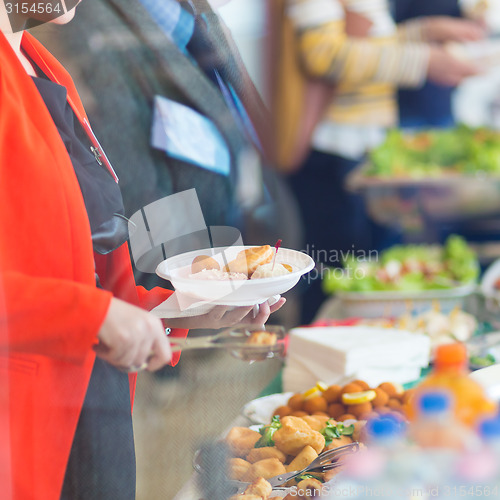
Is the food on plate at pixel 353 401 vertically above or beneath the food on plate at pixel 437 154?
above

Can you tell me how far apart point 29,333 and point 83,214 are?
0.31 feet

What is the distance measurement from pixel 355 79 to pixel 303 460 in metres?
2.09

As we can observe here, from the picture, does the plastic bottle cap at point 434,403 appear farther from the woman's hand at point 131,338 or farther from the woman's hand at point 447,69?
the woman's hand at point 447,69

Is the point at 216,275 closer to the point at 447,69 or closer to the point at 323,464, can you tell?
the point at 323,464

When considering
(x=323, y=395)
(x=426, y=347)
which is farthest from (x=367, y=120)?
(x=323, y=395)

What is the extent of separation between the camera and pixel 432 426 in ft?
1.02

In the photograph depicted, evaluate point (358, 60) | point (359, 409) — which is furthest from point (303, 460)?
point (358, 60)

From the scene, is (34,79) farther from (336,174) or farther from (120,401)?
(336,174)

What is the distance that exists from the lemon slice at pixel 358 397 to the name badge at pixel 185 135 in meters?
0.29

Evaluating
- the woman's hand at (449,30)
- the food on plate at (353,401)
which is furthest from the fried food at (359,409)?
the woman's hand at (449,30)

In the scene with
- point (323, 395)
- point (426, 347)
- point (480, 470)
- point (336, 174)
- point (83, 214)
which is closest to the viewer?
point (480, 470)

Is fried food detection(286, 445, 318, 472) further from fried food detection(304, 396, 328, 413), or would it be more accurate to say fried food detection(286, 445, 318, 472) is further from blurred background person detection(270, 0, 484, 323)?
A: blurred background person detection(270, 0, 484, 323)

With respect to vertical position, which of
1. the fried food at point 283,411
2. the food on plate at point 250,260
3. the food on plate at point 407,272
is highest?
the food on plate at point 250,260

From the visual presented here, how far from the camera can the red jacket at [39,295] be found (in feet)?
1.24
